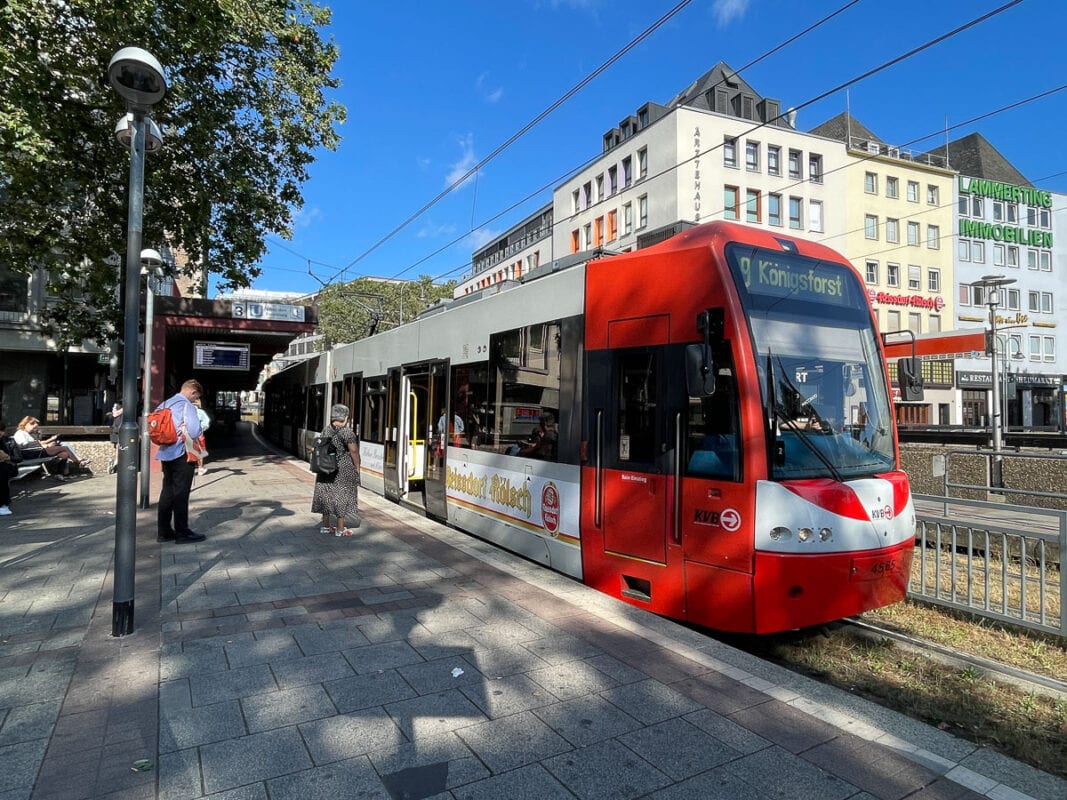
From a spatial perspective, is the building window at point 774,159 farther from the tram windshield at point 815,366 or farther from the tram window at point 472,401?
the tram windshield at point 815,366

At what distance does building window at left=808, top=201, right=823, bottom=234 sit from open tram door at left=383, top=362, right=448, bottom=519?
34.2m

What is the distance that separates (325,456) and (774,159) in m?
36.1

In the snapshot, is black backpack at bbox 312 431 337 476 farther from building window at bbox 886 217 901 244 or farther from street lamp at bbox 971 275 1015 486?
building window at bbox 886 217 901 244

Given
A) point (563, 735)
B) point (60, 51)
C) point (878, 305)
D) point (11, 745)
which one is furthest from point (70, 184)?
point (878, 305)

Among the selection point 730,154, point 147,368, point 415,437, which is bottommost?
point 415,437

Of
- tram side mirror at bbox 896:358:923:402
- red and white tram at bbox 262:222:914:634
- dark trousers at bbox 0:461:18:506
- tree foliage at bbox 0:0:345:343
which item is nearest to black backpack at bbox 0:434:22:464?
Result: dark trousers at bbox 0:461:18:506

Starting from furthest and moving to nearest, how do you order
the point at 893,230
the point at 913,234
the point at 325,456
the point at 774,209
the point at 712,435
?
the point at 913,234
the point at 893,230
the point at 774,209
the point at 325,456
the point at 712,435

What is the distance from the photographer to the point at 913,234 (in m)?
41.1

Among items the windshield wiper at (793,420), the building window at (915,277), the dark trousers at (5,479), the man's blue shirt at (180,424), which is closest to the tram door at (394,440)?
the man's blue shirt at (180,424)

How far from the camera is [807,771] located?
112 inches

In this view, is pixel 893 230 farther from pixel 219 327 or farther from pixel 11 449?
pixel 11 449

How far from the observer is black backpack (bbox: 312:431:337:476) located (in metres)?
7.77

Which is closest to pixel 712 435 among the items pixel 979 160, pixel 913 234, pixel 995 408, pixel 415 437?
pixel 415 437

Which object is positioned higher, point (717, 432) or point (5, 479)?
point (717, 432)
